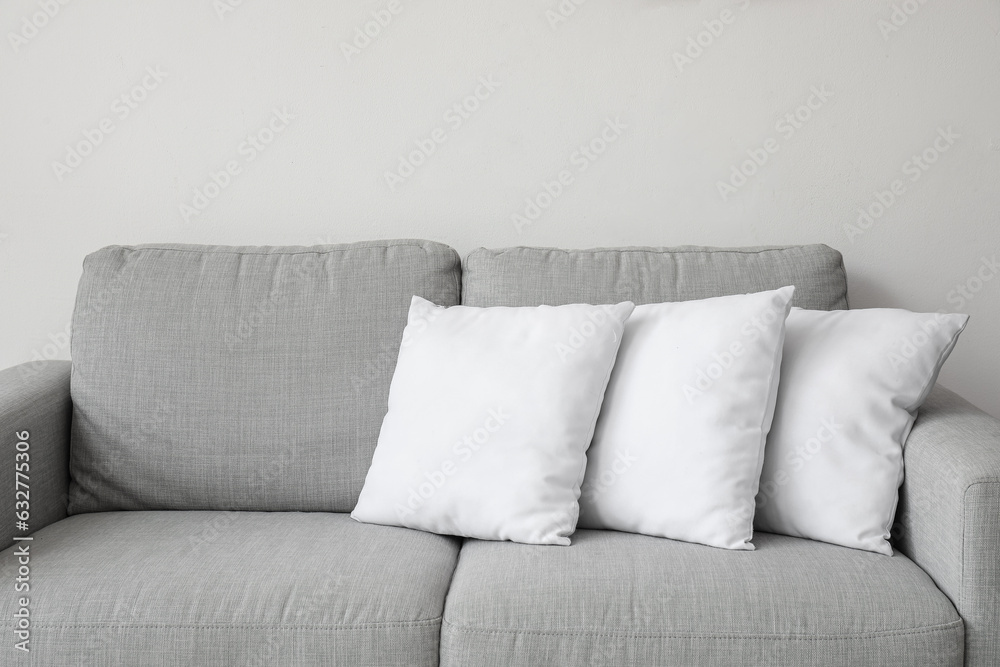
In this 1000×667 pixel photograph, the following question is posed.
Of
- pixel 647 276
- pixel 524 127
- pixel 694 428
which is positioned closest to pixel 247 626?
pixel 694 428

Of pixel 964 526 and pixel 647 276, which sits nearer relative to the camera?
pixel 964 526

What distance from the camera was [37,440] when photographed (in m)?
1.53

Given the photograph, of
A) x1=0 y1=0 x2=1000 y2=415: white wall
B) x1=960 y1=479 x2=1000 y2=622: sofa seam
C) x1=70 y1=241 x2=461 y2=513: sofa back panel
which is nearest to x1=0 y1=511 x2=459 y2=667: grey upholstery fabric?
x1=70 y1=241 x2=461 y2=513: sofa back panel

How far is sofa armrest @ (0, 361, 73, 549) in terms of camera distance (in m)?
1.43

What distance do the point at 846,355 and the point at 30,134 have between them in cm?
199

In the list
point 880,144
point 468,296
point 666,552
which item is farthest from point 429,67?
point 666,552

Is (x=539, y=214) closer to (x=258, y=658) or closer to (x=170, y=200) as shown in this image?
(x=170, y=200)

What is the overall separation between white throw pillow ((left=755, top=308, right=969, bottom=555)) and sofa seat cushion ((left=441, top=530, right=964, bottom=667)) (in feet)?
0.42

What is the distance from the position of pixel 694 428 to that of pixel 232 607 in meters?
0.80

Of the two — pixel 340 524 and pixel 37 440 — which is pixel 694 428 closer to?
pixel 340 524

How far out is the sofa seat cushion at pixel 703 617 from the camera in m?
1.14

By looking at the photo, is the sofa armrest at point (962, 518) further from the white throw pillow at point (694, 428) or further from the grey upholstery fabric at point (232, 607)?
the grey upholstery fabric at point (232, 607)

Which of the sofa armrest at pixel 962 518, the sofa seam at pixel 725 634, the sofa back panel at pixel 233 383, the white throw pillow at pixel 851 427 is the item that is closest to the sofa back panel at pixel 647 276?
the sofa back panel at pixel 233 383

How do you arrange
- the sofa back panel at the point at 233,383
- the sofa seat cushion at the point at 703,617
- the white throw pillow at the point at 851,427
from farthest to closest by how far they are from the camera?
the sofa back panel at the point at 233,383
the white throw pillow at the point at 851,427
the sofa seat cushion at the point at 703,617
